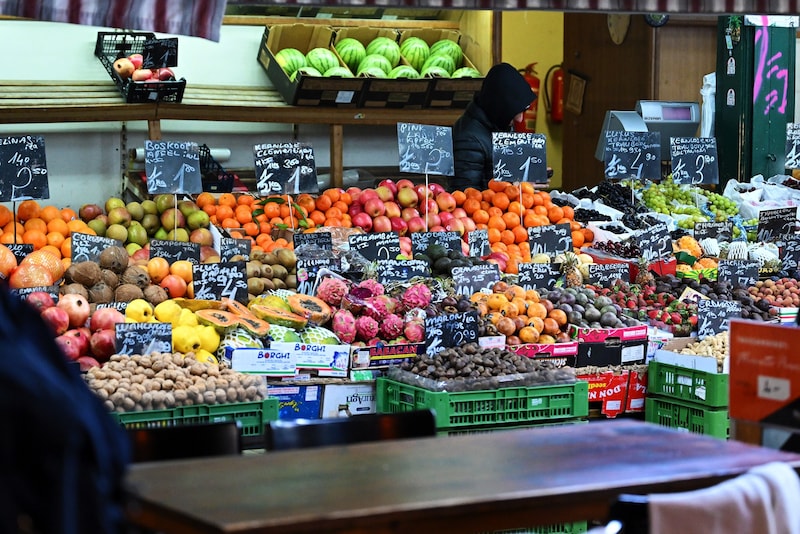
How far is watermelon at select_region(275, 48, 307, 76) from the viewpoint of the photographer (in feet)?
24.9

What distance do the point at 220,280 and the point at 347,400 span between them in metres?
0.82

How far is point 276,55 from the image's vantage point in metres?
7.75

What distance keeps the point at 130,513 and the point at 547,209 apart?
5.29 meters

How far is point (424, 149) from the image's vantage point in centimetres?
606

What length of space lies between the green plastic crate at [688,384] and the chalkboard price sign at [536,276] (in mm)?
841

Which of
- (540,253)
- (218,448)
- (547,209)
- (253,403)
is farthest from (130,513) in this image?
(547,209)

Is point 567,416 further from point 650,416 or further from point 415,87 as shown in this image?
point 415,87

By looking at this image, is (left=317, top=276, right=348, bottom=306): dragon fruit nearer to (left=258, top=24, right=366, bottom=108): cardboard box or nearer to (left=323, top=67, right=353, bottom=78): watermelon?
(left=258, top=24, right=366, bottom=108): cardboard box

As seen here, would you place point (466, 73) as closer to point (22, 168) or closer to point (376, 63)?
point (376, 63)

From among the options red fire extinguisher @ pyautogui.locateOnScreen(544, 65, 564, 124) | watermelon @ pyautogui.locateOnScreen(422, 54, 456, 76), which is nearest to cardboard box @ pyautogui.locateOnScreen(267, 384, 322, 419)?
watermelon @ pyautogui.locateOnScreen(422, 54, 456, 76)

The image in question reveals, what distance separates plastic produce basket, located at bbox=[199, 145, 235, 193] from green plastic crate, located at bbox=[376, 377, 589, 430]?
2.90 m

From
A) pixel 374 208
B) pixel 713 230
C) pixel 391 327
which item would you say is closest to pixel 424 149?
pixel 374 208

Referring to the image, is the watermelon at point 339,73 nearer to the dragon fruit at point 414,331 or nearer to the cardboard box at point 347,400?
the dragon fruit at point 414,331

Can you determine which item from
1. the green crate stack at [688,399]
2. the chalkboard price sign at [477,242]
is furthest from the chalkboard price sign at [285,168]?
the green crate stack at [688,399]
